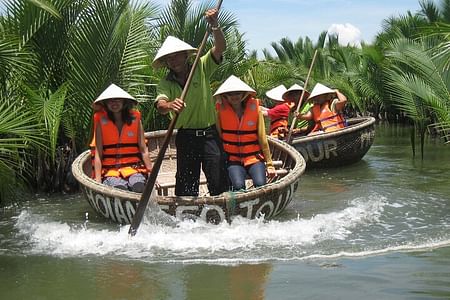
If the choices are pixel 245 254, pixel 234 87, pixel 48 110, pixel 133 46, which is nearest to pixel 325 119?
pixel 133 46

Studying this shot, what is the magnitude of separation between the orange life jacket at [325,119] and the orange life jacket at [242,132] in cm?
412

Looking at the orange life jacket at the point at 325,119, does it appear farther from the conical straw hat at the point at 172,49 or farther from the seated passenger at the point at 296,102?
the conical straw hat at the point at 172,49

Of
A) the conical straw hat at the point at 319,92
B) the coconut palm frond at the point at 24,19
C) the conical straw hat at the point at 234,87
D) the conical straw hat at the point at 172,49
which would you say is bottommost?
the conical straw hat at the point at 319,92

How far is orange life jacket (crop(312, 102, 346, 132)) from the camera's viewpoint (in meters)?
11.0

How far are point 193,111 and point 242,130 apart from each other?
89cm

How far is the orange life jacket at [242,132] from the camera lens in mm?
7020

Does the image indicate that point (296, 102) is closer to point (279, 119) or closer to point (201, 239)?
point (279, 119)

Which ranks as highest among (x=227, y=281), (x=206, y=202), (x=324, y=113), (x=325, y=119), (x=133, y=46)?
(x=133, y=46)

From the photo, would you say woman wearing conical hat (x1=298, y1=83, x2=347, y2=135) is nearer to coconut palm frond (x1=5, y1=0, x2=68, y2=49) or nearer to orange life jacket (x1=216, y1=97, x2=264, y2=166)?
orange life jacket (x1=216, y1=97, x2=264, y2=166)

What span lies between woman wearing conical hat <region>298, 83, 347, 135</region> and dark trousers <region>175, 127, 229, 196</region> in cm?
466

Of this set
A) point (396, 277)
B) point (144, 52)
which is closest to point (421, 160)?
point (144, 52)

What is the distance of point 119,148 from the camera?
6.84 meters

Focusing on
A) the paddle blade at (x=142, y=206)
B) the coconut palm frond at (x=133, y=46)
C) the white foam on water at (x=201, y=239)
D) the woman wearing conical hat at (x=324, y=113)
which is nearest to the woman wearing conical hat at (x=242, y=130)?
the white foam on water at (x=201, y=239)

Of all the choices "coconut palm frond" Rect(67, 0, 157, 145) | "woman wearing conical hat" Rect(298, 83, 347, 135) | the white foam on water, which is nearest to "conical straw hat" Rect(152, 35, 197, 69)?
the white foam on water
